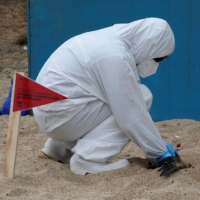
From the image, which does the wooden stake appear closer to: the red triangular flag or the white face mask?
the red triangular flag

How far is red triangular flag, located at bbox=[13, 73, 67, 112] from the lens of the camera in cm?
321

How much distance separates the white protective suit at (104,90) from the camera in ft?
10.7

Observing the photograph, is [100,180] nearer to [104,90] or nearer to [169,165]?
[169,165]

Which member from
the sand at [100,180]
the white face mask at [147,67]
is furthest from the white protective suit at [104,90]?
the sand at [100,180]

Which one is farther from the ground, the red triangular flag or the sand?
the red triangular flag

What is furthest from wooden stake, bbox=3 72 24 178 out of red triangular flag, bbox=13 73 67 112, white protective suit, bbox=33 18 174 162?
white protective suit, bbox=33 18 174 162

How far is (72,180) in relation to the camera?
3305 mm

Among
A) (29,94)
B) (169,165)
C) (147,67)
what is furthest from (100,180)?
(147,67)

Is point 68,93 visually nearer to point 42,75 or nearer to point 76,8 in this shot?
point 42,75

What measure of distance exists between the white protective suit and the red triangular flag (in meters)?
0.14

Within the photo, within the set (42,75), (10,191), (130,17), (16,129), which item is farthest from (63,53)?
(130,17)

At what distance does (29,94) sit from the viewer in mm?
3234

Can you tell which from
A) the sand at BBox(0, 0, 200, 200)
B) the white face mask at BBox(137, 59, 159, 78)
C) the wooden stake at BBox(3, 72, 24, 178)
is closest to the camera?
the sand at BBox(0, 0, 200, 200)

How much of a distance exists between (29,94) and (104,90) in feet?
1.38
